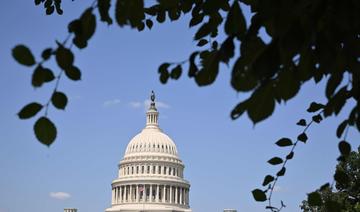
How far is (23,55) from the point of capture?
1.97 metres

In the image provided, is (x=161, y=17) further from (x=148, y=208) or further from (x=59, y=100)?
(x=148, y=208)

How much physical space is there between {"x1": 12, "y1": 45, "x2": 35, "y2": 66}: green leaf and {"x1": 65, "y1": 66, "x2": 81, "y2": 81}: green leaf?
1.00 feet

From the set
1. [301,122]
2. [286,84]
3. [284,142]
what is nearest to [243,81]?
[286,84]

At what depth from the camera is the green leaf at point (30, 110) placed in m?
2.21

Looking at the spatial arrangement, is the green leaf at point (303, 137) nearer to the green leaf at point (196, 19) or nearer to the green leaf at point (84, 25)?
the green leaf at point (196, 19)

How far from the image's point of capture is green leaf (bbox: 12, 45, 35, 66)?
1.96 meters

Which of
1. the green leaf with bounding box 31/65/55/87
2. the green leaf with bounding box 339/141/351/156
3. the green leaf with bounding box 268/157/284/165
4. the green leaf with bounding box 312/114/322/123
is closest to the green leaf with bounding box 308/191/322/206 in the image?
the green leaf with bounding box 339/141/351/156

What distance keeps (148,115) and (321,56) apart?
112202 mm

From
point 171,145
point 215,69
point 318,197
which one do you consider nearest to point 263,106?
point 215,69

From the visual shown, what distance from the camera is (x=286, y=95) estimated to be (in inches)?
77.5

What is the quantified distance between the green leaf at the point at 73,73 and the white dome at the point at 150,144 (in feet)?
333

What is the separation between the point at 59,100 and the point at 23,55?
369 millimetres

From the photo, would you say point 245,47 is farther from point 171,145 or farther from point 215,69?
point 171,145

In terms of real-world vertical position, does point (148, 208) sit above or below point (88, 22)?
above
